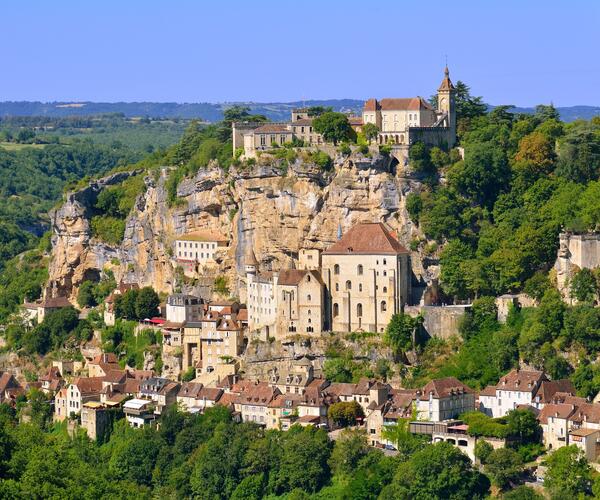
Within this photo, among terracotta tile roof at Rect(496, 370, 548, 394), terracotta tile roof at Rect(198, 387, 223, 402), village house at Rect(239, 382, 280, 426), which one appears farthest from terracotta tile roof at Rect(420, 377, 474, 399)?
terracotta tile roof at Rect(198, 387, 223, 402)

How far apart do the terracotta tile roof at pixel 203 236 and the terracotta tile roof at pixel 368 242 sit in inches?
412

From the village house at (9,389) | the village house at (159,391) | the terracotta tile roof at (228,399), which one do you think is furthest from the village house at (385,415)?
the village house at (9,389)

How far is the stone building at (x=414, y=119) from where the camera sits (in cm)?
8131

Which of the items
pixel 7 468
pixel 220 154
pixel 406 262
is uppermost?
pixel 220 154

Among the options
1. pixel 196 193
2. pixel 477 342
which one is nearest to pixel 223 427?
pixel 477 342

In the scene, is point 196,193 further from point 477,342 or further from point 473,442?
point 473,442

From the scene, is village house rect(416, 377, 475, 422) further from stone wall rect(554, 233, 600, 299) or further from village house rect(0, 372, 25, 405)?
village house rect(0, 372, 25, 405)

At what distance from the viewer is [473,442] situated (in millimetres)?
66688

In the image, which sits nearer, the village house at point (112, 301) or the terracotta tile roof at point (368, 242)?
the terracotta tile roof at point (368, 242)

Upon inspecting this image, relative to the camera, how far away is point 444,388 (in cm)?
6950

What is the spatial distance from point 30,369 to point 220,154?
1620 centimetres

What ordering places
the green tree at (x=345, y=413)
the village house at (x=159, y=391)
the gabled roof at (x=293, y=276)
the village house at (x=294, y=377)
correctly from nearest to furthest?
the green tree at (x=345, y=413) → the village house at (x=294, y=377) → the gabled roof at (x=293, y=276) → the village house at (x=159, y=391)

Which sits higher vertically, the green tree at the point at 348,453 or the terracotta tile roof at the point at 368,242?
the terracotta tile roof at the point at 368,242

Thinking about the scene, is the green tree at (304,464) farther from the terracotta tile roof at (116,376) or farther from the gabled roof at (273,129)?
the gabled roof at (273,129)
